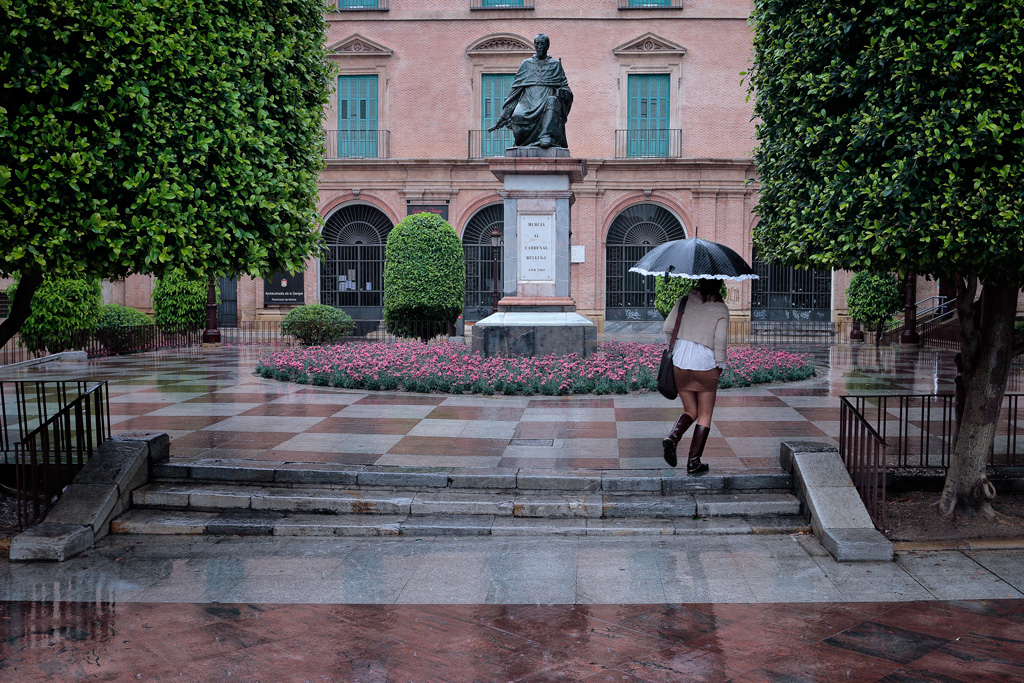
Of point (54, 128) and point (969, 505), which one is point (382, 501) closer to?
point (54, 128)

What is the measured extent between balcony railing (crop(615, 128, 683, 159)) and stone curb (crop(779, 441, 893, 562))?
2383 cm

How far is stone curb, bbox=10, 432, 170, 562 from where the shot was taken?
18.8 feet

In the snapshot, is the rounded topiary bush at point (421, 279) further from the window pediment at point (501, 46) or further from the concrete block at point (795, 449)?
the concrete block at point (795, 449)

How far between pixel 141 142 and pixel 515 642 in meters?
4.15

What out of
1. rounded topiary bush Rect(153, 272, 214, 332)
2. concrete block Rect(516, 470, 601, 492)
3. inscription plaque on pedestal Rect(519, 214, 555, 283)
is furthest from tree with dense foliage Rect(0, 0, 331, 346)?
rounded topiary bush Rect(153, 272, 214, 332)

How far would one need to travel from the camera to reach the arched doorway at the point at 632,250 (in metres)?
29.6

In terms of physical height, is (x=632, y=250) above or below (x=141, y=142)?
above

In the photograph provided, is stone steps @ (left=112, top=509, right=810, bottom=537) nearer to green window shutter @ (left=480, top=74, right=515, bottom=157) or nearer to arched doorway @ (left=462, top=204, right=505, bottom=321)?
arched doorway @ (left=462, top=204, right=505, bottom=321)

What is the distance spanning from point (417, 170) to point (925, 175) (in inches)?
1000

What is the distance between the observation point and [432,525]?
6.22 m

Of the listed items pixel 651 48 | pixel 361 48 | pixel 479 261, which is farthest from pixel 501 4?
pixel 479 261

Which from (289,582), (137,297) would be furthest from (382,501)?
(137,297)

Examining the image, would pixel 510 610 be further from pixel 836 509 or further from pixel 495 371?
pixel 495 371

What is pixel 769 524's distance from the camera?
630 cm
